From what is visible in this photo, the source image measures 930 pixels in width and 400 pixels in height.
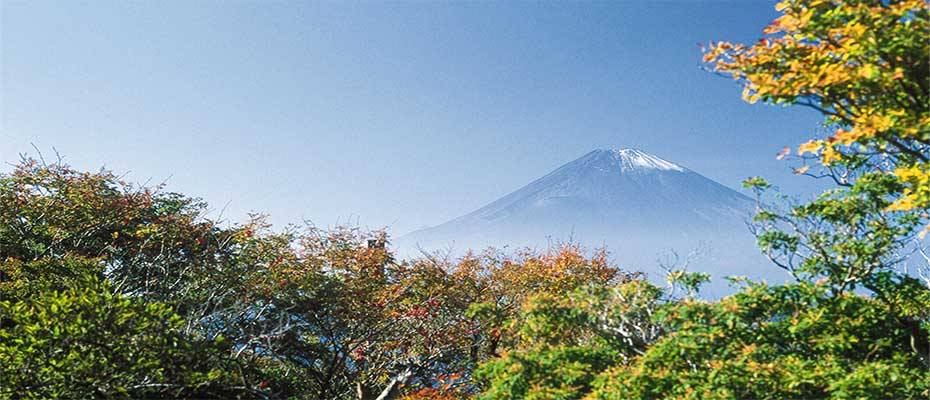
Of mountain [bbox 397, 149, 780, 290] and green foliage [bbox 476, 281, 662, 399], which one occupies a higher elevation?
mountain [bbox 397, 149, 780, 290]

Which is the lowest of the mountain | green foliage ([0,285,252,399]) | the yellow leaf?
green foliage ([0,285,252,399])

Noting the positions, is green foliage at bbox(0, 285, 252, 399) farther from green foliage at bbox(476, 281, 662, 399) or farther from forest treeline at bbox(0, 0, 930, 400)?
green foliage at bbox(476, 281, 662, 399)

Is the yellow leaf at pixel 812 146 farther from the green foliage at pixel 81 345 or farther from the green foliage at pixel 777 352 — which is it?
the green foliage at pixel 81 345

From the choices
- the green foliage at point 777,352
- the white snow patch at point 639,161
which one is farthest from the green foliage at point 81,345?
the white snow patch at point 639,161

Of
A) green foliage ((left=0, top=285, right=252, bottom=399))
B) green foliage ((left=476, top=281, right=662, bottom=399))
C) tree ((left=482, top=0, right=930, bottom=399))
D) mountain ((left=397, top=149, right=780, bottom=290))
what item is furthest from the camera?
mountain ((left=397, top=149, right=780, bottom=290))

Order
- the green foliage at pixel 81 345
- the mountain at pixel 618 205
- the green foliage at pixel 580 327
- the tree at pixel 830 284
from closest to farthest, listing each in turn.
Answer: the tree at pixel 830 284, the green foliage at pixel 81 345, the green foliage at pixel 580 327, the mountain at pixel 618 205

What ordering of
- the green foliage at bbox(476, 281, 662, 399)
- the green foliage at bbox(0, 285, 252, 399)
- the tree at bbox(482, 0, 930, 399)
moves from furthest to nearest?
the green foliage at bbox(476, 281, 662, 399), the green foliage at bbox(0, 285, 252, 399), the tree at bbox(482, 0, 930, 399)

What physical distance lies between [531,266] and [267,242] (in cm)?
559

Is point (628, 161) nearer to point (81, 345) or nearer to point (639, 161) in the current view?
point (639, 161)

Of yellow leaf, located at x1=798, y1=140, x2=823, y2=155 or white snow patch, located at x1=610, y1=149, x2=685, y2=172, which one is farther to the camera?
white snow patch, located at x1=610, y1=149, x2=685, y2=172

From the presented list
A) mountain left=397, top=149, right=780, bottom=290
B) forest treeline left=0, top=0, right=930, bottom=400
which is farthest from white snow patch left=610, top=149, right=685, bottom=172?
forest treeline left=0, top=0, right=930, bottom=400

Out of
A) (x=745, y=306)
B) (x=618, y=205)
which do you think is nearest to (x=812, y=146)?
(x=745, y=306)

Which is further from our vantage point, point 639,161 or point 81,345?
point 639,161

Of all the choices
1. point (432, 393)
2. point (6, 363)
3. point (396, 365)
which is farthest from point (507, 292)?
point (6, 363)
